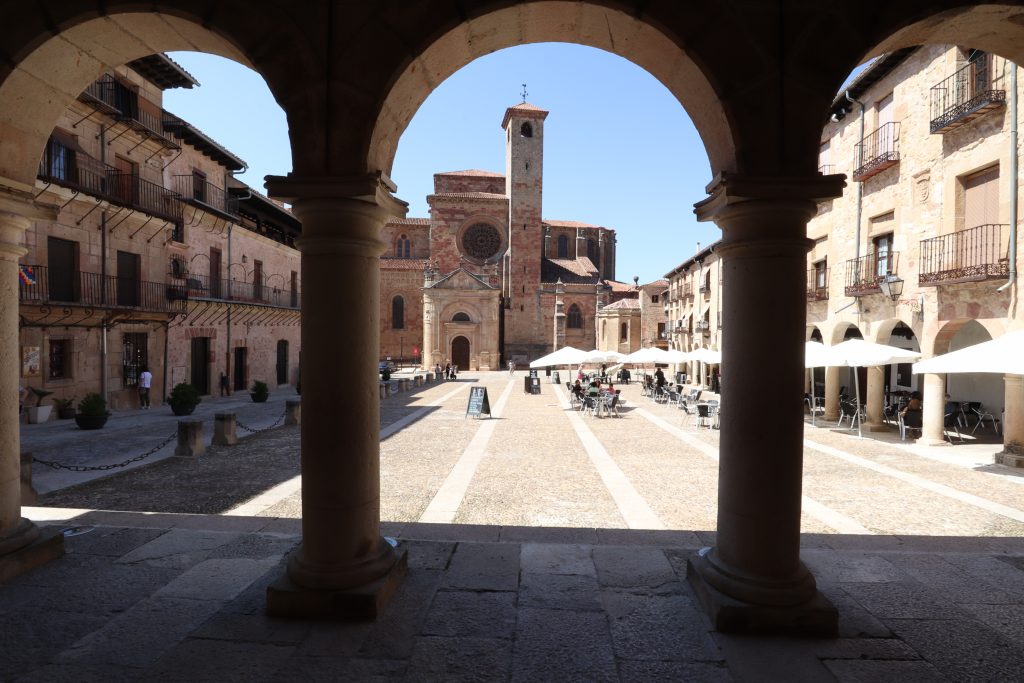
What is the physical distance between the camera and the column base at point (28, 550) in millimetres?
3998

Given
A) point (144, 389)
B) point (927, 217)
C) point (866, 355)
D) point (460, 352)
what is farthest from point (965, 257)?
point (460, 352)

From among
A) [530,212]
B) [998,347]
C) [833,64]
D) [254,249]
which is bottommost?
[998,347]

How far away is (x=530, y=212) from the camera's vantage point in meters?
47.2

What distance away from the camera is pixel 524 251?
47031 millimetres

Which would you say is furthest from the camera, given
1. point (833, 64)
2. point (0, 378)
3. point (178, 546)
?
point (178, 546)

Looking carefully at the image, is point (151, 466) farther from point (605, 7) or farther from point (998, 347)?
point (998, 347)

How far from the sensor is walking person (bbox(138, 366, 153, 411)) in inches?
684

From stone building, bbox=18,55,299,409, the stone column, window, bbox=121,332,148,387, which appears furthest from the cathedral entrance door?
the stone column

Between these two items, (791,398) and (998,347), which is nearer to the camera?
(791,398)

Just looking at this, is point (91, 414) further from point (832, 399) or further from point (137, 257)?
point (832, 399)

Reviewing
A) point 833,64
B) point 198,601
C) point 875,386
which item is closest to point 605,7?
point 833,64

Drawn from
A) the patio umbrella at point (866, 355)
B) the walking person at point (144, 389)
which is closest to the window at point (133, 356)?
the walking person at point (144, 389)

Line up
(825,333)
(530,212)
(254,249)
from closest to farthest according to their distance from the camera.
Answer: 1. (825,333)
2. (254,249)
3. (530,212)

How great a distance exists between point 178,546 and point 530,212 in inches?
1759
